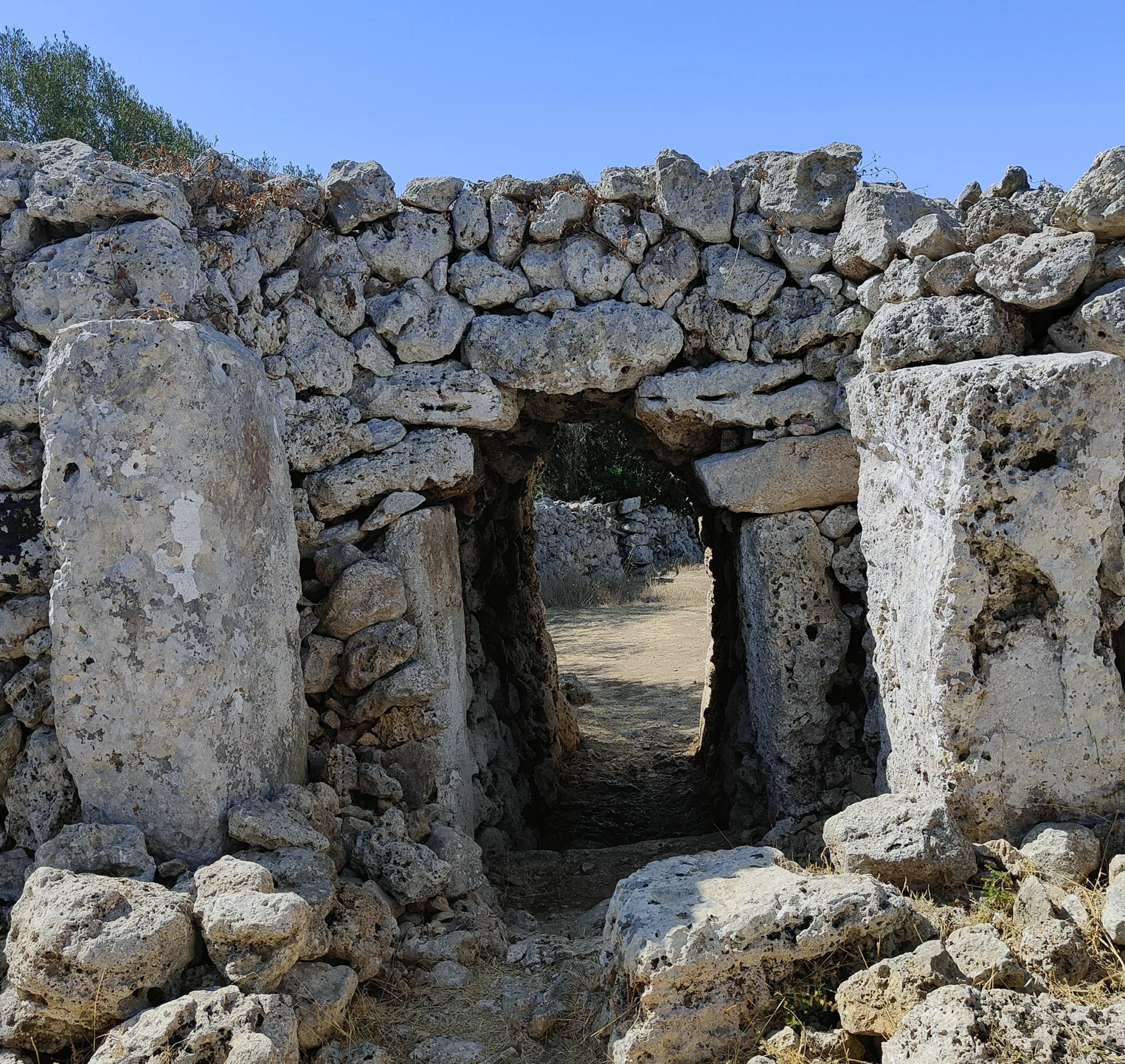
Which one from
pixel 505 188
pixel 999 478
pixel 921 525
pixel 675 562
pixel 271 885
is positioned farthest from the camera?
pixel 675 562

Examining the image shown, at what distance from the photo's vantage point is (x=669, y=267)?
4.91m

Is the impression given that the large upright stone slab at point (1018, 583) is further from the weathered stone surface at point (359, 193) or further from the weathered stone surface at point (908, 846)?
the weathered stone surface at point (359, 193)

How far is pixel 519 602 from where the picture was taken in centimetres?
716

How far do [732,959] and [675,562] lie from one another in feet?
44.2

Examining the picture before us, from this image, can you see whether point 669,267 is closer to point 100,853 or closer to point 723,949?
point 723,949

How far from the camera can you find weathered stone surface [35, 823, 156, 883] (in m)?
3.36

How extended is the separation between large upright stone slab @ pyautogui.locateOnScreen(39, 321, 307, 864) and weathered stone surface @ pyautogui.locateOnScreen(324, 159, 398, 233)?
148 cm

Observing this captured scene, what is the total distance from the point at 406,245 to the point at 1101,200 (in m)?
3.02

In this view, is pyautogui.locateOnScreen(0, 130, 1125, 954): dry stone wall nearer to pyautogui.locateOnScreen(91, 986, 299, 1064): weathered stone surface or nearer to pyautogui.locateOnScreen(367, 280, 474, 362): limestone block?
pyautogui.locateOnScreen(367, 280, 474, 362): limestone block

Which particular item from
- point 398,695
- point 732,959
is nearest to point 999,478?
point 732,959

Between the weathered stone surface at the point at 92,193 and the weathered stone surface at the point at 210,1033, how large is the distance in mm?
3222

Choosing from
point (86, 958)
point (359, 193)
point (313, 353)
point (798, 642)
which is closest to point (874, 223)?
point (798, 642)

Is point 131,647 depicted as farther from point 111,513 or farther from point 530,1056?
point 530,1056

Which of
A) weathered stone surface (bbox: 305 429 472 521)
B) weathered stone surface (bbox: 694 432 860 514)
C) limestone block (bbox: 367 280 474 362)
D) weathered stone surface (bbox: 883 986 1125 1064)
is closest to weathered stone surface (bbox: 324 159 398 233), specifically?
limestone block (bbox: 367 280 474 362)
